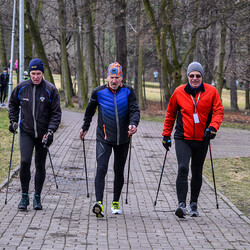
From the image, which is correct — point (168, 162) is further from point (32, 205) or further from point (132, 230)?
point (132, 230)

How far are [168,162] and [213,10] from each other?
858 centimetres

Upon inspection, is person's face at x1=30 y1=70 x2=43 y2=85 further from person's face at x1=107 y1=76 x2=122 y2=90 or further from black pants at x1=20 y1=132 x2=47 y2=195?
person's face at x1=107 y1=76 x2=122 y2=90

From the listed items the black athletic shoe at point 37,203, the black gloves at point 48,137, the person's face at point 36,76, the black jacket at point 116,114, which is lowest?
the black athletic shoe at point 37,203

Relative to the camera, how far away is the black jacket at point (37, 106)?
7391 mm

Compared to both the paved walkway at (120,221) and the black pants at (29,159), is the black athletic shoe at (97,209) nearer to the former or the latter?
the paved walkway at (120,221)

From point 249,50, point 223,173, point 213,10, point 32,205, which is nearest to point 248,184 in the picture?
point 223,173

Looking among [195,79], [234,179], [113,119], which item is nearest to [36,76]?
[113,119]

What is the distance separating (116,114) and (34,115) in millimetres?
1076

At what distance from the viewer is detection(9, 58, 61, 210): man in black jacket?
291 inches

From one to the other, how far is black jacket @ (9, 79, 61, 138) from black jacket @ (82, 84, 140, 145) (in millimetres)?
600

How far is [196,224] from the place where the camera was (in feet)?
22.8

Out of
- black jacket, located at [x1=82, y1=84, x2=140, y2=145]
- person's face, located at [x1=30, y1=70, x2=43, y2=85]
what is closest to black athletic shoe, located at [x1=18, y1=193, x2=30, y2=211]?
black jacket, located at [x1=82, y1=84, x2=140, y2=145]

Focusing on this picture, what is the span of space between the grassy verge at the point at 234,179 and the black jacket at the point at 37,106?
116 inches

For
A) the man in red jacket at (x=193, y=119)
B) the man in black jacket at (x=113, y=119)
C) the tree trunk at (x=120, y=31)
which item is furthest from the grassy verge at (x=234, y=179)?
the tree trunk at (x=120, y=31)
